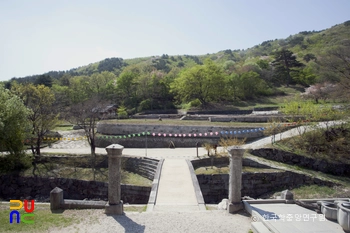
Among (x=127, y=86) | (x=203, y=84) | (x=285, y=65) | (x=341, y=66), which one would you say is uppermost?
(x=285, y=65)

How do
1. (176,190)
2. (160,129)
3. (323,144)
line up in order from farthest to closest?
(160,129)
(323,144)
(176,190)

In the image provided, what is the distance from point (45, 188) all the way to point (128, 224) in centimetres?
1091

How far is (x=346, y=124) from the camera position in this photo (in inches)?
810

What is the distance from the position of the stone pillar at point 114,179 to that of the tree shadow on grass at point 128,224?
30 centimetres

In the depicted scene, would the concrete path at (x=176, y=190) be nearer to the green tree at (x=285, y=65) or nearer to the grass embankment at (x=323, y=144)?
the grass embankment at (x=323, y=144)

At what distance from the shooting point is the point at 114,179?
887 cm

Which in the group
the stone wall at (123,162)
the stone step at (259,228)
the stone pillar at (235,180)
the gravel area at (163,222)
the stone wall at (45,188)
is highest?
the stone pillar at (235,180)

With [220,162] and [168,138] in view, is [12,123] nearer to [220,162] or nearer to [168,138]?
[168,138]

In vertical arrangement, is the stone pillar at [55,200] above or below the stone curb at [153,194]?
above

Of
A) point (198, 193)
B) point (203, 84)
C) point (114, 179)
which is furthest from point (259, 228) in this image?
point (203, 84)

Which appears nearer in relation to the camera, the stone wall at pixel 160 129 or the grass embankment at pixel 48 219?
the grass embankment at pixel 48 219

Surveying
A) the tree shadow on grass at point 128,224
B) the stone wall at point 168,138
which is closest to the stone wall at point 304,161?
the stone wall at point 168,138

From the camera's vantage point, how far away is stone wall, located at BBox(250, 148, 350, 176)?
696 inches

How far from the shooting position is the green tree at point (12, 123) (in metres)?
16.8
